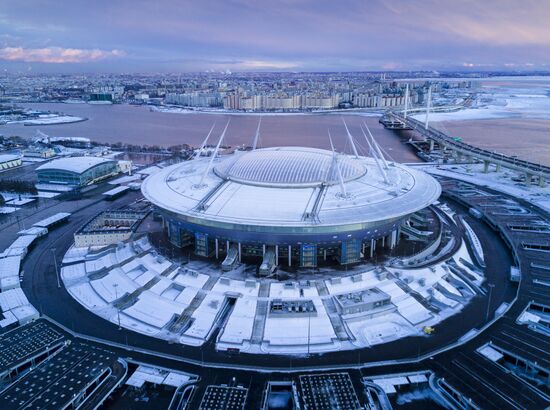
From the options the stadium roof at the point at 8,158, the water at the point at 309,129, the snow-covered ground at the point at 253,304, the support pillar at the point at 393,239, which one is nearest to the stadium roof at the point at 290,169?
the support pillar at the point at 393,239

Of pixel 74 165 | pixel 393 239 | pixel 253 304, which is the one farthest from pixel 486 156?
pixel 74 165

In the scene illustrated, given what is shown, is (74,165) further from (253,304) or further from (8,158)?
(253,304)

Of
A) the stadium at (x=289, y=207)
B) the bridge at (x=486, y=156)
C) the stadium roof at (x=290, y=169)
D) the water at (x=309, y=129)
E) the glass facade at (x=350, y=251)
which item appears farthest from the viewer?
the water at (x=309, y=129)

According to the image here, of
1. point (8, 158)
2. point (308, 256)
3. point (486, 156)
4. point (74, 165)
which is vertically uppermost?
point (486, 156)

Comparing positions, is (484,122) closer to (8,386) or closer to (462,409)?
(462,409)

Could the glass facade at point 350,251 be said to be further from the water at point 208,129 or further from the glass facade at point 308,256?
the water at point 208,129

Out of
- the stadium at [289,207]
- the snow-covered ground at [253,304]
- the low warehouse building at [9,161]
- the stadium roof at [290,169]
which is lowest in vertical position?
the snow-covered ground at [253,304]

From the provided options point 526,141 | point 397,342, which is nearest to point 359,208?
point 397,342
